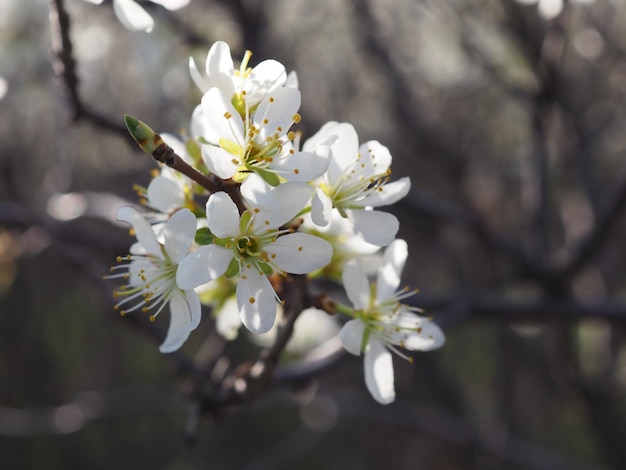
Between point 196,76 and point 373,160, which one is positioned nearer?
point 196,76

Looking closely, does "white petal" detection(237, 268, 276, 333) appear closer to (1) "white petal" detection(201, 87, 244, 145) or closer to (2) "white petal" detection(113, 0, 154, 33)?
(1) "white petal" detection(201, 87, 244, 145)

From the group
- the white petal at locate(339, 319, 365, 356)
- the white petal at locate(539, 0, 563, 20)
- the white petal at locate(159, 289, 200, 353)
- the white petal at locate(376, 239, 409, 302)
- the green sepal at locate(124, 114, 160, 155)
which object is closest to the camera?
the green sepal at locate(124, 114, 160, 155)

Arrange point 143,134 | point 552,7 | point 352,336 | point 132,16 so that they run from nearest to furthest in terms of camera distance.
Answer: point 143,134 → point 352,336 → point 132,16 → point 552,7

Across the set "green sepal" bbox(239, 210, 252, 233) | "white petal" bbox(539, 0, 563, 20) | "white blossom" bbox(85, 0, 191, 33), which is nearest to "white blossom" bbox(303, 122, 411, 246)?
"green sepal" bbox(239, 210, 252, 233)

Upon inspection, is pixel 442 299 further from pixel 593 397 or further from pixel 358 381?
pixel 358 381

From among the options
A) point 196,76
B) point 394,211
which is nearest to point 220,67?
point 196,76

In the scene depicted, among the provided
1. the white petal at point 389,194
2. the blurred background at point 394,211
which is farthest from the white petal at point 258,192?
the blurred background at point 394,211

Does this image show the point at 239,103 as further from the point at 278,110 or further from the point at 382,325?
the point at 382,325

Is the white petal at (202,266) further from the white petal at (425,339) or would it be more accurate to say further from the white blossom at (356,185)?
the white petal at (425,339)
